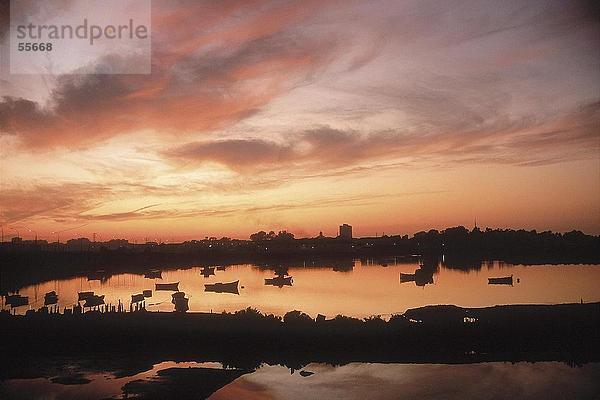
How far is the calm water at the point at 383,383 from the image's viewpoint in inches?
874

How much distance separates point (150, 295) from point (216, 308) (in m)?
12.9

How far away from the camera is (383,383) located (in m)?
23.9

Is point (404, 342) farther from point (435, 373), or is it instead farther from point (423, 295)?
point (423, 295)

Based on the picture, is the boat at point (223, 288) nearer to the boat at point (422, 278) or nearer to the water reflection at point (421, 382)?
the boat at point (422, 278)

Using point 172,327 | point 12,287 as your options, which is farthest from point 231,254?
point 172,327

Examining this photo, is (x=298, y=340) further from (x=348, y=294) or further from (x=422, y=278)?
(x=422, y=278)

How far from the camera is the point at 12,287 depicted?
69.6 m

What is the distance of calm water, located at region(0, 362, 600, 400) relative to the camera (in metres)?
22.2

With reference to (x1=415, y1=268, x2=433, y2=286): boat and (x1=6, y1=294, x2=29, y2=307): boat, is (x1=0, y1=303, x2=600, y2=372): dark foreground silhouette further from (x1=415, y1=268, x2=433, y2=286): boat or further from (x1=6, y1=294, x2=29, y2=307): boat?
(x1=415, y1=268, x2=433, y2=286): boat

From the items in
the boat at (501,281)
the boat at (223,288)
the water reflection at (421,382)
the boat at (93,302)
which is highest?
the boat at (93,302)

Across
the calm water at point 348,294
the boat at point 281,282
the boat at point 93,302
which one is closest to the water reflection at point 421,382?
the calm water at point 348,294

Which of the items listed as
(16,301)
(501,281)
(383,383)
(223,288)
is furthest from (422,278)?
(16,301)

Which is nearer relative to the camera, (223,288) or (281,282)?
(223,288)

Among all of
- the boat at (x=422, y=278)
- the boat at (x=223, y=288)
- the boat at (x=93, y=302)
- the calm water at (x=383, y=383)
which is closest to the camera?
the calm water at (x=383, y=383)
